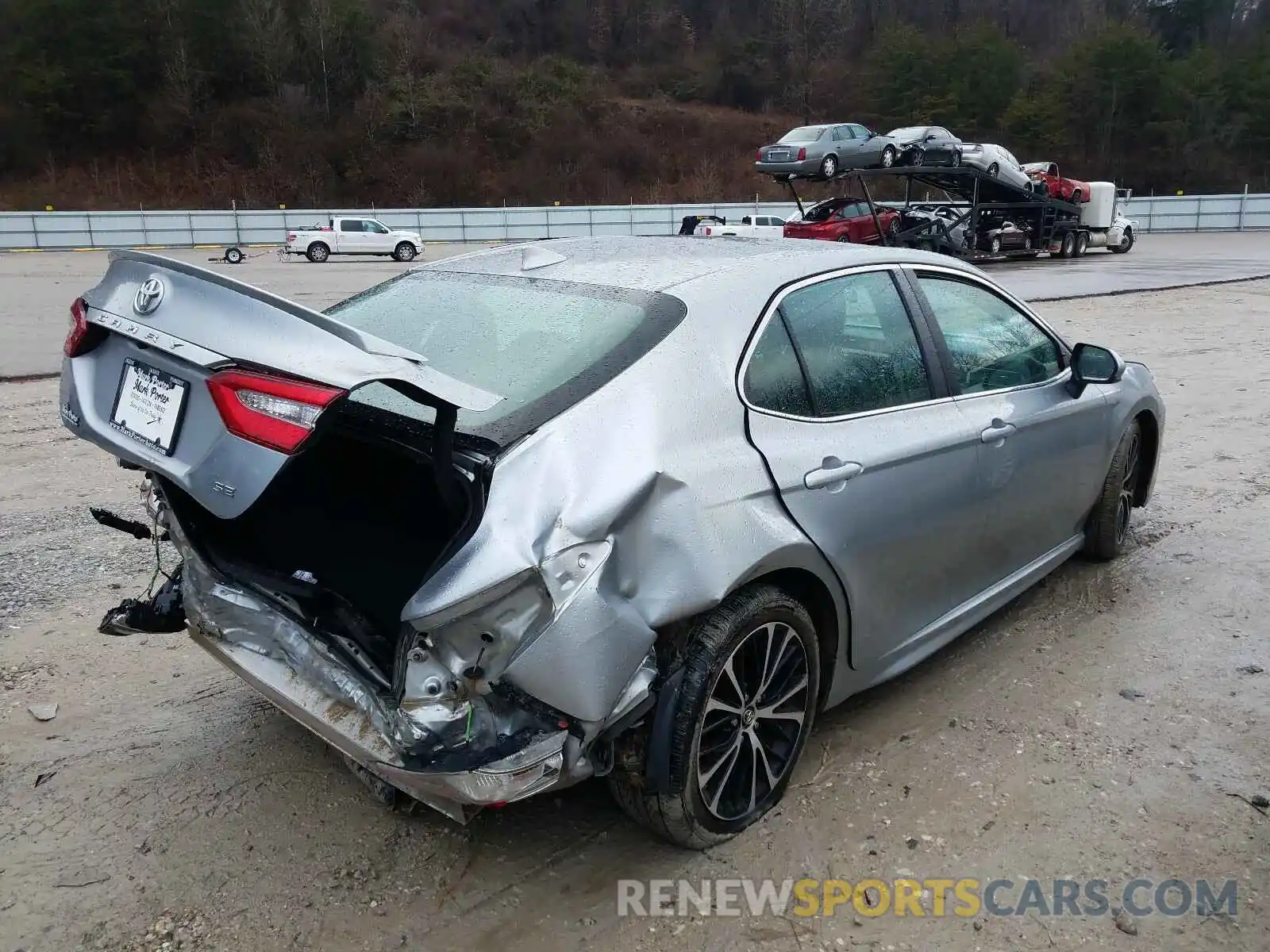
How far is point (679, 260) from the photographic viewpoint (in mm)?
3365

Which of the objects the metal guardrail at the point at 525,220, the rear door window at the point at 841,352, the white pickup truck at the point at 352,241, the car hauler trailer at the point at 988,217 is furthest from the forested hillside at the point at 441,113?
the rear door window at the point at 841,352

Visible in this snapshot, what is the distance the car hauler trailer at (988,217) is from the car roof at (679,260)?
19.8 meters

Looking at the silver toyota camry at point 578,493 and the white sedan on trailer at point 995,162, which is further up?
the white sedan on trailer at point 995,162

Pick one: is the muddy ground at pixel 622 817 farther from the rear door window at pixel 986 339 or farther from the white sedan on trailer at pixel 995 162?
the white sedan on trailer at pixel 995 162

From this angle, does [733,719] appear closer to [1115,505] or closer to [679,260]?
[679,260]

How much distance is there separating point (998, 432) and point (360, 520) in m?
2.20

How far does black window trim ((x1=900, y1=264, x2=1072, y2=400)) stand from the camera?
358 centimetres

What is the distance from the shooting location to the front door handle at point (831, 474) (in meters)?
2.85

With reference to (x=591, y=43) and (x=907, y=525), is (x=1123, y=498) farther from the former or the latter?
(x=591, y=43)

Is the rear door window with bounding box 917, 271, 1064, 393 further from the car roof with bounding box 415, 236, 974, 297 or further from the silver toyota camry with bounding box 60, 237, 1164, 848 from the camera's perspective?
the car roof with bounding box 415, 236, 974, 297

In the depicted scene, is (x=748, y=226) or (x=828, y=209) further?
(x=748, y=226)

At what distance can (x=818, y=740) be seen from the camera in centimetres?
338

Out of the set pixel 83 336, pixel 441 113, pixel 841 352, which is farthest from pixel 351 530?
pixel 441 113

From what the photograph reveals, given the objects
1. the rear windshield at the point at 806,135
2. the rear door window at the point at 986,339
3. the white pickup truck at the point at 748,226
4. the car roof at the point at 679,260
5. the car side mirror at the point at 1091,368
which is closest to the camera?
the car roof at the point at 679,260
